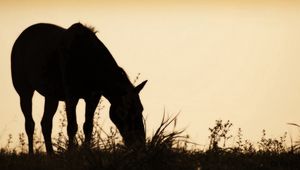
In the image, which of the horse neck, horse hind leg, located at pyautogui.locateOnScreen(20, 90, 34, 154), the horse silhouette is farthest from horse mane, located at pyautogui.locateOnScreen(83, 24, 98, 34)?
horse hind leg, located at pyautogui.locateOnScreen(20, 90, 34, 154)

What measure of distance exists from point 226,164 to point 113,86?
3295 mm

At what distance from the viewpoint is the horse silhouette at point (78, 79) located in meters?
10.7

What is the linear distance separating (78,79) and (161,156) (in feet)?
13.5

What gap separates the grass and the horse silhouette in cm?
159

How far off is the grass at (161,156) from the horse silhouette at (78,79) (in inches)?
62.6

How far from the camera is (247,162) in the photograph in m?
8.42

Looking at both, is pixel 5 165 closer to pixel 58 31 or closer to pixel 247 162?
pixel 247 162

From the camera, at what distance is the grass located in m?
7.43

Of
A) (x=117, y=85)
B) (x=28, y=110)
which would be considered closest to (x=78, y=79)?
(x=117, y=85)

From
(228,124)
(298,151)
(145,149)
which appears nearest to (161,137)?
(145,149)

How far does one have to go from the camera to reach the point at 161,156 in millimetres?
7652

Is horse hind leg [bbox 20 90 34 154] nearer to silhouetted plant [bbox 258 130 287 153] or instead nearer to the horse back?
the horse back

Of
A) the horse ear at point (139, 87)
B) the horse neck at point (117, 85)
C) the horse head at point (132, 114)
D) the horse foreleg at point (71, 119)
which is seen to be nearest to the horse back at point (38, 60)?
the horse foreleg at point (71, 119)

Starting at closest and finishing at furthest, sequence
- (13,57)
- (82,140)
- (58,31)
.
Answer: (82,140)
(58,31)
(13,57)
